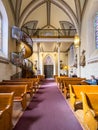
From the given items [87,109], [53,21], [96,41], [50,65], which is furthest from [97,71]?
[50,65]

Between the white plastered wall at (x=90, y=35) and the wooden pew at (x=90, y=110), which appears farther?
the white plastered wall at (x=90, y=35)

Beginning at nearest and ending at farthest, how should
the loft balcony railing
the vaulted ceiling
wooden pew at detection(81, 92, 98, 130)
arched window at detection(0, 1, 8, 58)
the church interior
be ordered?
wooden pew at detection(81, 92, 98, 130) < the church interior < arched window at detection(0, 1, 8, 58) < the vaulted ceiling < the loft balcony railing

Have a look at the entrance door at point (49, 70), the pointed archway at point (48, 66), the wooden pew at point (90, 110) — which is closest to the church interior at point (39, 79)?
the wooden pew at point (90, 110)

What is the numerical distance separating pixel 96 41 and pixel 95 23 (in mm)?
1140

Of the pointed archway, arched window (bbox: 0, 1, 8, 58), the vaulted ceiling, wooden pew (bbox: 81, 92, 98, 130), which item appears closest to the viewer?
wooden pew (bbox: 81, 92, 98, 130)

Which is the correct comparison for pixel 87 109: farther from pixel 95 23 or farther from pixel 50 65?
pixel 50 65

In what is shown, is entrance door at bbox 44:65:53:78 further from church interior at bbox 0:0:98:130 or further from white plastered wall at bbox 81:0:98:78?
white plastered wall at bbox 81:0:98:78

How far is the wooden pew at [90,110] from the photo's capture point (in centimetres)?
333

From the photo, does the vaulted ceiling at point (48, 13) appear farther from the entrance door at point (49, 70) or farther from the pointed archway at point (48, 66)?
the entrance door at point (49, 70)

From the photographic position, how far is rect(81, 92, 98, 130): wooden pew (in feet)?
10.9

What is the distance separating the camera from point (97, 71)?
1030 cm

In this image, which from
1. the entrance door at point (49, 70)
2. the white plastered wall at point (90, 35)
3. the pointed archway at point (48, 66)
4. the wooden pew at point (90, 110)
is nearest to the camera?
the wooden pew at point (90, 110)

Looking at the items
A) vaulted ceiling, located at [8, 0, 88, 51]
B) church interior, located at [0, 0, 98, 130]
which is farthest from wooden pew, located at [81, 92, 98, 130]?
vaulted ceiling, located at [8, 0, 88, 51]

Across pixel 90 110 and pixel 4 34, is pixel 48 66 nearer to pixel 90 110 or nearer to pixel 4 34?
pixel 4 34
